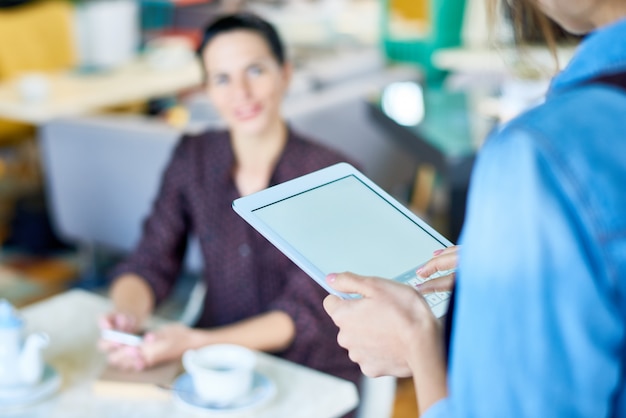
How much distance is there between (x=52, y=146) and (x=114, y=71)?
0.92m

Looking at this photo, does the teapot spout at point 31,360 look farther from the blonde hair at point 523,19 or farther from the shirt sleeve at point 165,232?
the blonde hair at point 523,19

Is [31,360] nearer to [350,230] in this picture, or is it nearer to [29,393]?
[29,393]

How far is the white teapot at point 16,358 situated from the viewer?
144cm

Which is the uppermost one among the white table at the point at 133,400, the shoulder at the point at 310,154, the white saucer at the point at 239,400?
the shoulder at the point at 310,154

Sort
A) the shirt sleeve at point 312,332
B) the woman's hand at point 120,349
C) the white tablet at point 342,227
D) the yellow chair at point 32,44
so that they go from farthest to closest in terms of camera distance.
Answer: the yellow chair at point 32,44 → the shirt sleeve at point 312,332 → the woman's hand at point 120,349 → the white tablet at point 342,227

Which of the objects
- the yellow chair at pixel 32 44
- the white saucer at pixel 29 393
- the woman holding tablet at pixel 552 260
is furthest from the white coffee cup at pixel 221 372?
the yellow chair at pixel 32 44

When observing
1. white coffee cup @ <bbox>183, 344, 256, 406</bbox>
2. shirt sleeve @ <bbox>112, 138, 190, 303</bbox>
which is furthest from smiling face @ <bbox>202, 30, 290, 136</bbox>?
white coffee cup @ <bbox>183, 344, 256, 406</bbox>

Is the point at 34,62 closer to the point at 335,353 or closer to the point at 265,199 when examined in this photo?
the point at 335,353

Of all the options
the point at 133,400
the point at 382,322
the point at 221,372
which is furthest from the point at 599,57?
the point at 133,400

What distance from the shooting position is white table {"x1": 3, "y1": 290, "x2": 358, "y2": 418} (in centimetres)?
139

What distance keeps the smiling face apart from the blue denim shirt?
4.45 feet

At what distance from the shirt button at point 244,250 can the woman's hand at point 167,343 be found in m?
0.32

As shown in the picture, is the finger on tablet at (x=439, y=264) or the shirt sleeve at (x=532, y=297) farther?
the finger on tablet at (x=439, y=264)

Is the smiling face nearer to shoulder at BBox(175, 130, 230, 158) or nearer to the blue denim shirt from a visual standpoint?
shoulder at BBox(175, 130, 230, 158)
